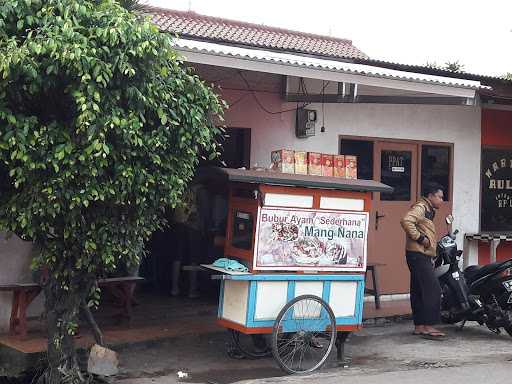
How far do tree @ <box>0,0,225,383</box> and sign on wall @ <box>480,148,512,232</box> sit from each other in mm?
6988

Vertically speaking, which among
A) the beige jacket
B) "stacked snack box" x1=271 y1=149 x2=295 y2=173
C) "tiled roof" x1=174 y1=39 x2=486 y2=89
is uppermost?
"tiled roof" x1=174 y1=39 x2=486 y2=89

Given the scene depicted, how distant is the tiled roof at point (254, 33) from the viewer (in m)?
10.9

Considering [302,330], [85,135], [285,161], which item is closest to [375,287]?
[302,330]

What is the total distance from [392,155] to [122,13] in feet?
19.7

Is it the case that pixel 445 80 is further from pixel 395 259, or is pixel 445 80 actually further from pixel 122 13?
pixel 122 13

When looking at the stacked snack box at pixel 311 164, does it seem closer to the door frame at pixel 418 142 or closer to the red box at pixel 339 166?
the red box at pixel 339 166

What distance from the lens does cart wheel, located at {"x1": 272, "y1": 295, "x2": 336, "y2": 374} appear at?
22.3ft

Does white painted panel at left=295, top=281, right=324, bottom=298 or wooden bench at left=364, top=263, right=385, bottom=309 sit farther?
wooden bench at left=364, top=263, right=385, bottom=309

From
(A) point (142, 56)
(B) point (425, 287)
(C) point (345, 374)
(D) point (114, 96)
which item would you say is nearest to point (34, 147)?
(D) point (114, 96)

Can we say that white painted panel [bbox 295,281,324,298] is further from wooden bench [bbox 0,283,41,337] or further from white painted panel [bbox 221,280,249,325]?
wooden bench [bbox 0,283,41,337]

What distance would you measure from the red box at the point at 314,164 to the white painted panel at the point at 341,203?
15.8 inches

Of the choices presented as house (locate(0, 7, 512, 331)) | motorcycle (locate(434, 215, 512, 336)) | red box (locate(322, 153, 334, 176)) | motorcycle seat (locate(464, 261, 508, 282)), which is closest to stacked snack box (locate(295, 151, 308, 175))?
red box (locate(322, 153, 334, 176))

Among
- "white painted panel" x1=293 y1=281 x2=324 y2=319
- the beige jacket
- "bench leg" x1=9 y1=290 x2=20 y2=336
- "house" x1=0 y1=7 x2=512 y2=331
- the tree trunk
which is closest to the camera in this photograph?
the tree trunk

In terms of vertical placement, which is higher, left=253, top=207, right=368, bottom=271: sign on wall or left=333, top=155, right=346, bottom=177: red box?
left=333, top=155, right=346, bottom=177: red box
